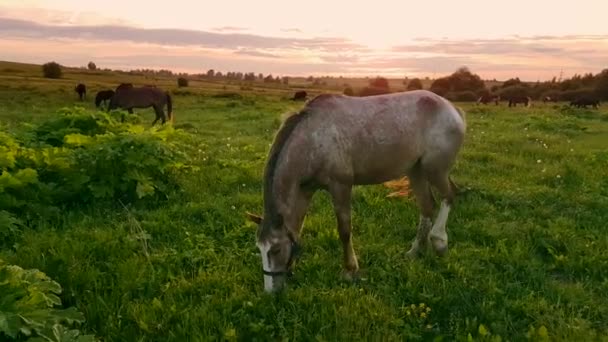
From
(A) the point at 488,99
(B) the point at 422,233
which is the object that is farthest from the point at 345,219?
(A) the point at 488,99

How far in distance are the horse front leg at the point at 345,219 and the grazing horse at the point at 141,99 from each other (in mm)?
22324

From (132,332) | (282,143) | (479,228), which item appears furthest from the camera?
(479,228)

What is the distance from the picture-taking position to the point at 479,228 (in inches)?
321

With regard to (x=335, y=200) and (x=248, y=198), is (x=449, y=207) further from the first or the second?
(x=248, y=198)

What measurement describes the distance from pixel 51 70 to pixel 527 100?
208 ft

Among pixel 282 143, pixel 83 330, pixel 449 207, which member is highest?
pixel 282 143

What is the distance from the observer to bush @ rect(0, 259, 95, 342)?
4.34 meters

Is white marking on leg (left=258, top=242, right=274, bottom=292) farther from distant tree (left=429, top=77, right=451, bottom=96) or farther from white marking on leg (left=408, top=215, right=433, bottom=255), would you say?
distant tree (left=429, top=77, right=451, bottom=96)

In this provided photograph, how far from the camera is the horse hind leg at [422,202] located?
7.50 metres

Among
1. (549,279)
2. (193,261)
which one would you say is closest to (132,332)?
(193,261)

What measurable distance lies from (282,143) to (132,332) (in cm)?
255

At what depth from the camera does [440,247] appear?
7285 mm

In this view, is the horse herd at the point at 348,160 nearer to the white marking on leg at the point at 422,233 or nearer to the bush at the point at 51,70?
the white marking on leg at the point at 422,233

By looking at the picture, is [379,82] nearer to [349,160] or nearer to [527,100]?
[527,100]
